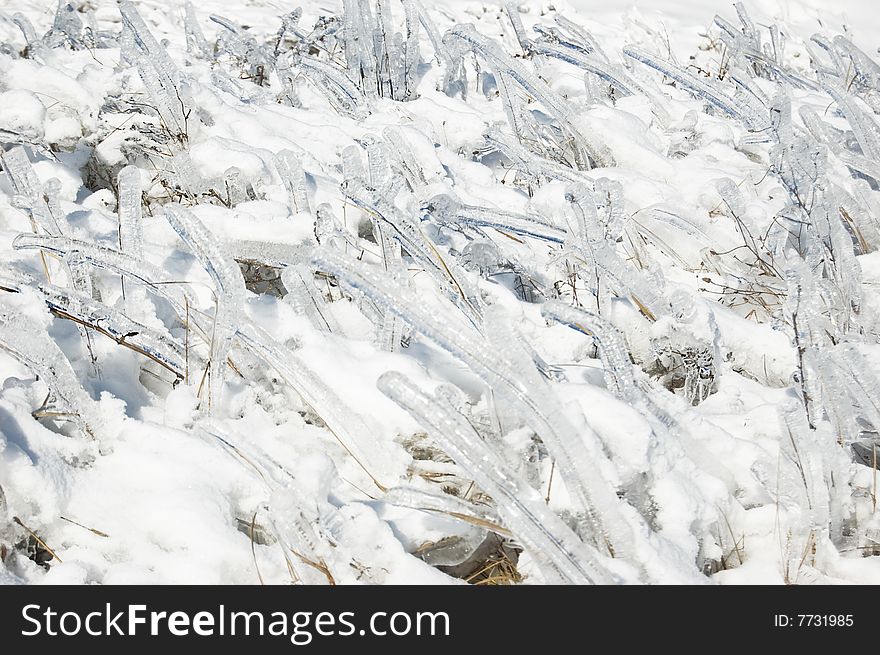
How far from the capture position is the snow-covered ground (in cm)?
99

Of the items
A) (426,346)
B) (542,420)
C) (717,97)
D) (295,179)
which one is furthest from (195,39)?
(542,420)

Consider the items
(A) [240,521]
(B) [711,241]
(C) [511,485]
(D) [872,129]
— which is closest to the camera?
(C) [511,485]

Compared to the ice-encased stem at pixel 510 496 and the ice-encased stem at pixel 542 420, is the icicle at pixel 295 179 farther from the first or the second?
the ice-encased stem at pixel 510 496

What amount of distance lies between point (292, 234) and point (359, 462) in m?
0.71

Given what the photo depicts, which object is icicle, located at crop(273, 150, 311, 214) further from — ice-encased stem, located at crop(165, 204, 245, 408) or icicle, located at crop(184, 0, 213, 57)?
icicle, located at crop(184, 0, 213, 57)

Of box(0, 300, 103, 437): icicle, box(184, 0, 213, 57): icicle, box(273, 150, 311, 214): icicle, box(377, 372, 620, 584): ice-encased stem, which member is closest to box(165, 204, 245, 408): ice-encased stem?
box(0, 300, 103, 437): icicle

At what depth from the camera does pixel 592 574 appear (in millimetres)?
876

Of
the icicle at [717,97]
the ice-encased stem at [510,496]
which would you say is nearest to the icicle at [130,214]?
the ice-encased stem at [510,496]

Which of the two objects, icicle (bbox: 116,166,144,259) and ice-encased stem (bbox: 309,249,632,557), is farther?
icicle (bbox: 116,166,144,259)

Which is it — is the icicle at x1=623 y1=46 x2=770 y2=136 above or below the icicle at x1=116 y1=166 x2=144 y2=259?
above

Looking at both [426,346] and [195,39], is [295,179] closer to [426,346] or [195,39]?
[426,346]

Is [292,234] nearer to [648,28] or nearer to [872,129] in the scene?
[872,129]

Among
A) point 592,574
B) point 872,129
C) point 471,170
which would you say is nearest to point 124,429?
point 592,574

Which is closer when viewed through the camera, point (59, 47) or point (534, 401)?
point (534, 401)
